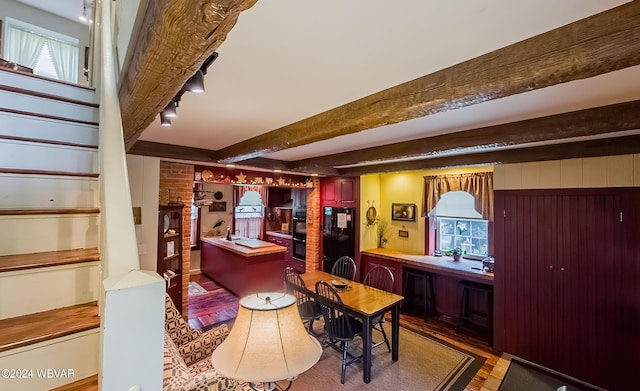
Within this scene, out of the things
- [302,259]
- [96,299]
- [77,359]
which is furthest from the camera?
[302,259]

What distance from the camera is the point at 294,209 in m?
6.49

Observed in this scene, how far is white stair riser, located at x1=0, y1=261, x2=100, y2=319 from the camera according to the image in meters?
1.20

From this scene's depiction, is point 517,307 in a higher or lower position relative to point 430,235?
lower

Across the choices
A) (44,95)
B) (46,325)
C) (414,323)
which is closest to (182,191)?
(44,95)

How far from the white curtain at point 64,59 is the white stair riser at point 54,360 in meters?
4.74

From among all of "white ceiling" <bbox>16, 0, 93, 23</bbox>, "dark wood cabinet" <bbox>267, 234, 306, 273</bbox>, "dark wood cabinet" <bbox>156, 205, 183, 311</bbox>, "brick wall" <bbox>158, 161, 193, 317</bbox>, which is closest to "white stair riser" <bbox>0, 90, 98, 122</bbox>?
"dark wood cabinet" <bbox>156, 205, 183, 311</bbox>

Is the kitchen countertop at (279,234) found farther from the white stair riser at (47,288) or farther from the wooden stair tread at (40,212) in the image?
the white stair riser at (47,288)

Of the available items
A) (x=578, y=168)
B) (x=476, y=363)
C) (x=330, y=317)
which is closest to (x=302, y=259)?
(x=330, y=317)

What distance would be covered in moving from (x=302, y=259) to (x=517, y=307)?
13.1ft

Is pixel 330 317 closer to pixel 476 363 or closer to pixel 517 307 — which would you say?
pixel 476 363

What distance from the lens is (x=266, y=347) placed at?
1142mm

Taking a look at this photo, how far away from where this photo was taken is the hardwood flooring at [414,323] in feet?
10.6

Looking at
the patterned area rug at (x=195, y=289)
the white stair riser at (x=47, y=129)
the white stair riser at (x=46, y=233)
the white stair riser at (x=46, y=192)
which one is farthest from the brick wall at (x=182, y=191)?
the white stair riser at (x=46, y=233)

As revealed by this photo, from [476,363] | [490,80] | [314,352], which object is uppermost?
[490,80]
